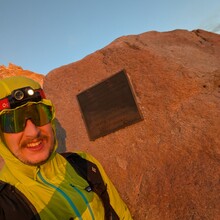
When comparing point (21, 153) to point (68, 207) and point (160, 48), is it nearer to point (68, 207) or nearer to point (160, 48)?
point (68, 207)

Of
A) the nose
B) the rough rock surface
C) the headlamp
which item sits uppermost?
the rough rock surface

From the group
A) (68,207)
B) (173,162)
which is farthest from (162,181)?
(68,207)

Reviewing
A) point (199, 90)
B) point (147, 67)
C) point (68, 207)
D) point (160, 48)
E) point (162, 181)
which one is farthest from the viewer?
point (160, 48)

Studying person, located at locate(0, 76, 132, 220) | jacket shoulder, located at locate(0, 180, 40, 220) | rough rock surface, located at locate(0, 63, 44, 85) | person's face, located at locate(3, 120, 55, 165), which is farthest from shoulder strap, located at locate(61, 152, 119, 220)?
rough rock surface, located at locate(0, 63, 44, 85)

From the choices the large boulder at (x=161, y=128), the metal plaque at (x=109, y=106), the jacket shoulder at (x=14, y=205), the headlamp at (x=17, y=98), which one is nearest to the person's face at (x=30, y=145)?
the headlamp at (x=17, y=98)

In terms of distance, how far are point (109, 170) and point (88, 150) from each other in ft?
1.91

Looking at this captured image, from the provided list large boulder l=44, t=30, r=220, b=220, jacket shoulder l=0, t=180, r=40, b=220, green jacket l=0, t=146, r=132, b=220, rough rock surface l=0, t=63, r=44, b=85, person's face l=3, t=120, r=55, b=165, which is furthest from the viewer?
rough rock surface l=0, t=63, r=44, b=85

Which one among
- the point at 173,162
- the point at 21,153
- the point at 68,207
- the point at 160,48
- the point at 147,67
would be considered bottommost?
the point at 173,162

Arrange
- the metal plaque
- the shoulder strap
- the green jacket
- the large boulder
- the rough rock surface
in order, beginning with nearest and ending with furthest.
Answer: the green jacket, the shoulder strap, the large boulder, the metal plaque, the rough rock surface

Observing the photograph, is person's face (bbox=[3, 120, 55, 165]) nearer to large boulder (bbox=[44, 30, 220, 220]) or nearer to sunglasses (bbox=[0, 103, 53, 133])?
sunglasses (bbox=[0, 103, 53, 133])

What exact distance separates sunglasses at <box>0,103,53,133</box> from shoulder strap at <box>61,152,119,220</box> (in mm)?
471

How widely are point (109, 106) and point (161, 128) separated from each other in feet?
3.23

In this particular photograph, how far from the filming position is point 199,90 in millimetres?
4410

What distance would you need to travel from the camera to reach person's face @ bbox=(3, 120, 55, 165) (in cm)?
213
